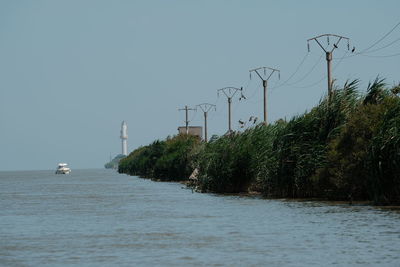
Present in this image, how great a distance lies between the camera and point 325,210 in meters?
30.3

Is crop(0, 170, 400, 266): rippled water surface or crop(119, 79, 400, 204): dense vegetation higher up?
crop(119, 79, 400, 204): dense vegetation

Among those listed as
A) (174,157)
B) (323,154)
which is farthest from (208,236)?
(174,157)

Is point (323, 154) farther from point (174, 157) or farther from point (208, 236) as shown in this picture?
point (174, 157)

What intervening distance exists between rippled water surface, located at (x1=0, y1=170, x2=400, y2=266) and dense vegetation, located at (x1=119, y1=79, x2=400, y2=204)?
157 centimetres

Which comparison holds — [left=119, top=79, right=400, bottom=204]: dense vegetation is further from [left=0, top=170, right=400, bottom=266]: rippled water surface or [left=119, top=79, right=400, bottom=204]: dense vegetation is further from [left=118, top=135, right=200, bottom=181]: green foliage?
[left=118, top=135, right=200, bottom=181]: green foliage

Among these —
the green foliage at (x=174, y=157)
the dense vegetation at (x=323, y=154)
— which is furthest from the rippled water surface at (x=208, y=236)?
the green foliage at (x=174, y=157)

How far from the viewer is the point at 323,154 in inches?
1469

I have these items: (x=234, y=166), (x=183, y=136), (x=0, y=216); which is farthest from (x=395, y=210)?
(x=183, y=136)

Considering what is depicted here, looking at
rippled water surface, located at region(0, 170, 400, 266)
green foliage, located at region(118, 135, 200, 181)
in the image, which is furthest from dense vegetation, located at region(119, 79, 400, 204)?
green foliage, located at region(118, 135, 200, 181)

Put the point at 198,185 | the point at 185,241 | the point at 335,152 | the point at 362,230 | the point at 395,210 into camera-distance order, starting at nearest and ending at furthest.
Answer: the point at 185,241, the point at 362,230, the point at 395,210, the point at 335,152, the point at 198,185

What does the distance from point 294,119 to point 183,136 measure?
5738 centimetres

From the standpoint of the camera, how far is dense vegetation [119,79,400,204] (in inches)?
1228

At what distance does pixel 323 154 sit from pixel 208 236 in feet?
52.5

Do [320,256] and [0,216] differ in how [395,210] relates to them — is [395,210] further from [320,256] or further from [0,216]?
[0,216]
